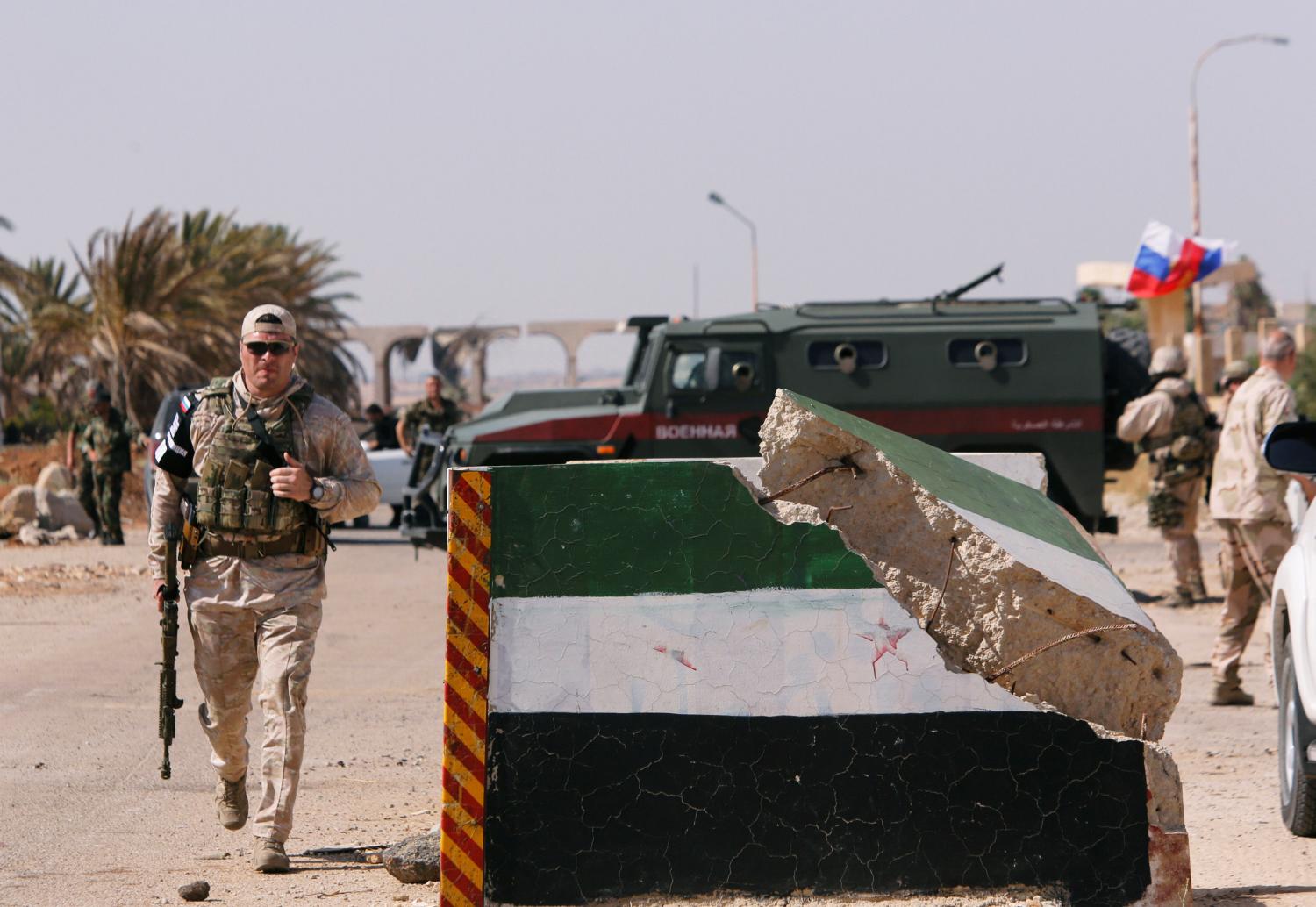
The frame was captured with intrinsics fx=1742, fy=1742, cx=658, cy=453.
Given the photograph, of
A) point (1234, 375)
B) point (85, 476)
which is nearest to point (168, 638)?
point (1234, 375)

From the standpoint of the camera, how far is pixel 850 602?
4.39 meters

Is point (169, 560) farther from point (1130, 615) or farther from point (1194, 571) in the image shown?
point (1194, 571)

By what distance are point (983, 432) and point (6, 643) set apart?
7.93 meters

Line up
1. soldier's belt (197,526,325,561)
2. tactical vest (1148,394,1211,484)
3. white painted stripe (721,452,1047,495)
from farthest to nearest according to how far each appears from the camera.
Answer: tactical vest (1148,394,1211,484) → soldier's belt (197,526,325,561) → white painted stripe (721,452,1047,495)

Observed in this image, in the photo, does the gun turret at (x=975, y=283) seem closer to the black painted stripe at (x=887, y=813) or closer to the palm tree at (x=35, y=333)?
the black painted stripe at (x=887, y=813)

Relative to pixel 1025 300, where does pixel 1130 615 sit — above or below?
Result: below

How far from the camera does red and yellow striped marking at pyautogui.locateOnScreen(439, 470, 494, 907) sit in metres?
4.41

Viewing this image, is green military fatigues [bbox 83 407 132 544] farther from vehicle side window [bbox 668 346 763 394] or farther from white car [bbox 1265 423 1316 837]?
white car [bbox 1265 423 1316 837]

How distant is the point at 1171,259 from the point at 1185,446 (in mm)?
14868

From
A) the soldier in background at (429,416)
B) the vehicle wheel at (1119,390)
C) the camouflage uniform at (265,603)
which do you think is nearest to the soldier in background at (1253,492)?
the camouflage uniform at (265,603)

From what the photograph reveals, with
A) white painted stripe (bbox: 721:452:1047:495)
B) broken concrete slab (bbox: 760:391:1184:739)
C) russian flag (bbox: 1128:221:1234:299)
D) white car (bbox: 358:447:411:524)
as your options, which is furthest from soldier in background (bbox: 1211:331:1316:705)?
russian flag (bbox: 1128:221:1234:299)

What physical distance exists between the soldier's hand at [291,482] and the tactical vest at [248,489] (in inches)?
1.3

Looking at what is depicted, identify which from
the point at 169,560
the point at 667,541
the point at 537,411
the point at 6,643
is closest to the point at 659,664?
the point at 667,541

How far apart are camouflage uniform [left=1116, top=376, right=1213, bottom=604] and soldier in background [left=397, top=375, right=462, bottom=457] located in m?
7.58
